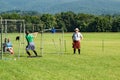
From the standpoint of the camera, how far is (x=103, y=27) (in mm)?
136375

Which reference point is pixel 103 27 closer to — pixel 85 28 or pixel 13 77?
pixel 85 28

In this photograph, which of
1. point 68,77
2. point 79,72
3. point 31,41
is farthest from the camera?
point 31,41

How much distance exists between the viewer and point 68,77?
18484 mm

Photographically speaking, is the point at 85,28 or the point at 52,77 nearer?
the point at 52,77

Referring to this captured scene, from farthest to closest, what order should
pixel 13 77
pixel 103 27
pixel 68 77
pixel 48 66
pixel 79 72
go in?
1. pixel 103 27
2. pixel 48 66
3. pixel 79 72
4. pixel 68 77
5. pixel 13 77

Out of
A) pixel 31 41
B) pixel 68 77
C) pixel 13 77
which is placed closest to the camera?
pixel 13 77

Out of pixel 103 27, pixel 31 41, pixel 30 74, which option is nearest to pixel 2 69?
Result: pixel 30 74

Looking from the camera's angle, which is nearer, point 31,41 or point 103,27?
point 31,41

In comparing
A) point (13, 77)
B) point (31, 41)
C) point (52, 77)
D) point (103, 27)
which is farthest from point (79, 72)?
point (103, 27)

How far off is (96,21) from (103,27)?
16.0 feet

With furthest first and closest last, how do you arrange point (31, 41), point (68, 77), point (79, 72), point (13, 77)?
point (31, 41) < point (79, 72) < point (68, 77) < point (13, 77)

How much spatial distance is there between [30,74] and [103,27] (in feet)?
390

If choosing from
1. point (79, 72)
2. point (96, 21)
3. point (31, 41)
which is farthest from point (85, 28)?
point (79, 72)

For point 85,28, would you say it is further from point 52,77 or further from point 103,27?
point 52,77
